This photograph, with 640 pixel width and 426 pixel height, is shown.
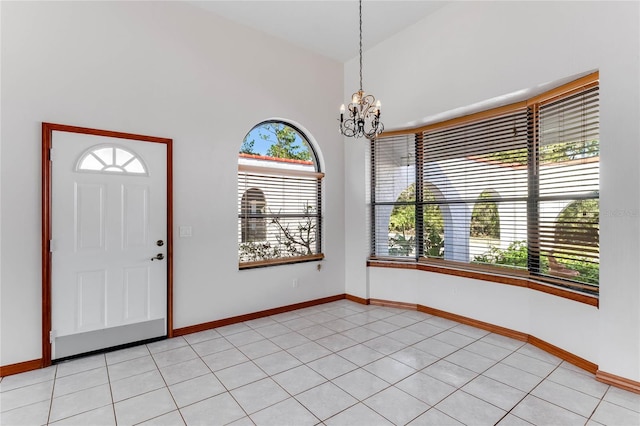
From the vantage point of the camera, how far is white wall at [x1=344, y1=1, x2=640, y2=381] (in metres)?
2.61

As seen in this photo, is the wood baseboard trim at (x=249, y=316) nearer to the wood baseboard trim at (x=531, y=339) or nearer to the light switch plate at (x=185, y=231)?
the wood baseboard trim at (x=531, y=339)

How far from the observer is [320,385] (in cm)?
267

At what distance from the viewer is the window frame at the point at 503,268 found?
3025 mm

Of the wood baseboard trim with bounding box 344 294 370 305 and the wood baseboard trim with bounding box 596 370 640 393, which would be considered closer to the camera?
the wood baseboard trim with bounding box 596 370 640 393

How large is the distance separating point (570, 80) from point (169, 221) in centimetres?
428

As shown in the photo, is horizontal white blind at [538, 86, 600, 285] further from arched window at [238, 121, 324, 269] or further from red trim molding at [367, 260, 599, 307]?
arched window at [238, 121, 324, 269]

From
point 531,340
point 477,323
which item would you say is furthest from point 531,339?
point 477,323

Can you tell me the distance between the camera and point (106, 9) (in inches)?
131

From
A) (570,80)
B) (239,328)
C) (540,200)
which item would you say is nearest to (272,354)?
(239,328)

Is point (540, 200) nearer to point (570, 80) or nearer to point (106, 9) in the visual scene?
point (570, 80)

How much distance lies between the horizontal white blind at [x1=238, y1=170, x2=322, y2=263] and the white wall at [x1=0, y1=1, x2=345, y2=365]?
203 millimetres

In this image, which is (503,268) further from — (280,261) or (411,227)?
(280,261)

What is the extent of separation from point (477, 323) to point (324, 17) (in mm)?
4220

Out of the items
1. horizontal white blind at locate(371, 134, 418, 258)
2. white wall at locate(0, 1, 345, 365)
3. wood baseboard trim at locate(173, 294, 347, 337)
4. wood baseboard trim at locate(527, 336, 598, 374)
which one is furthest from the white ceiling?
wood baseboard trim at locate(527, 336, 598, 374)
